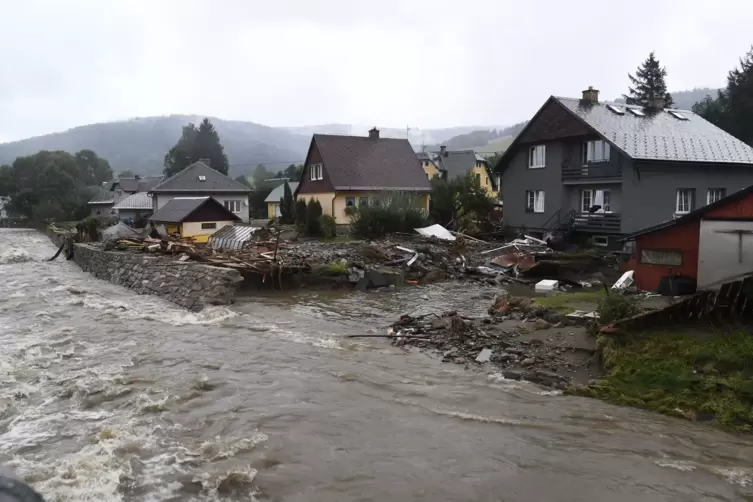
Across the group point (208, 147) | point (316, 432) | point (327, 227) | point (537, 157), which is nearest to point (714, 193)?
point (537, 157)

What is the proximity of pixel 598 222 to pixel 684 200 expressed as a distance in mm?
4298

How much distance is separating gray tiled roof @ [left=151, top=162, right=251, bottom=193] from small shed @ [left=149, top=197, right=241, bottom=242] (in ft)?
51.5

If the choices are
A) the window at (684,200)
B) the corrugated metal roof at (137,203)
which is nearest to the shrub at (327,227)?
the window at (684,200)

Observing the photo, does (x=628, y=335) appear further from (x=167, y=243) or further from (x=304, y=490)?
(x=167, y=243)

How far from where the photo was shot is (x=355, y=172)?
37.6 m

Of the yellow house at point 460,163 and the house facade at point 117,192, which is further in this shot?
the house facade at point 117,192

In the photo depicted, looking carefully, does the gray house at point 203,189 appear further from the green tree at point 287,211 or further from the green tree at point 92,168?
the green tree at point 92,168

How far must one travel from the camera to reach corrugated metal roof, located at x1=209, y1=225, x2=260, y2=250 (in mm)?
27030

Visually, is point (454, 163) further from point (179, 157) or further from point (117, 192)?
point (179, 157)

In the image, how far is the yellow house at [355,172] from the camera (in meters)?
36.7

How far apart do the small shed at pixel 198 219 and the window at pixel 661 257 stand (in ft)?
73.5

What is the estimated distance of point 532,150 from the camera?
31.1 meters

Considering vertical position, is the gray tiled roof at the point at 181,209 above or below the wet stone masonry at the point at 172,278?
above

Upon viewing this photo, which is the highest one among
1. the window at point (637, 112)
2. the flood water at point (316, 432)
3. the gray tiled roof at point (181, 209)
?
the window at point (637, 112)
